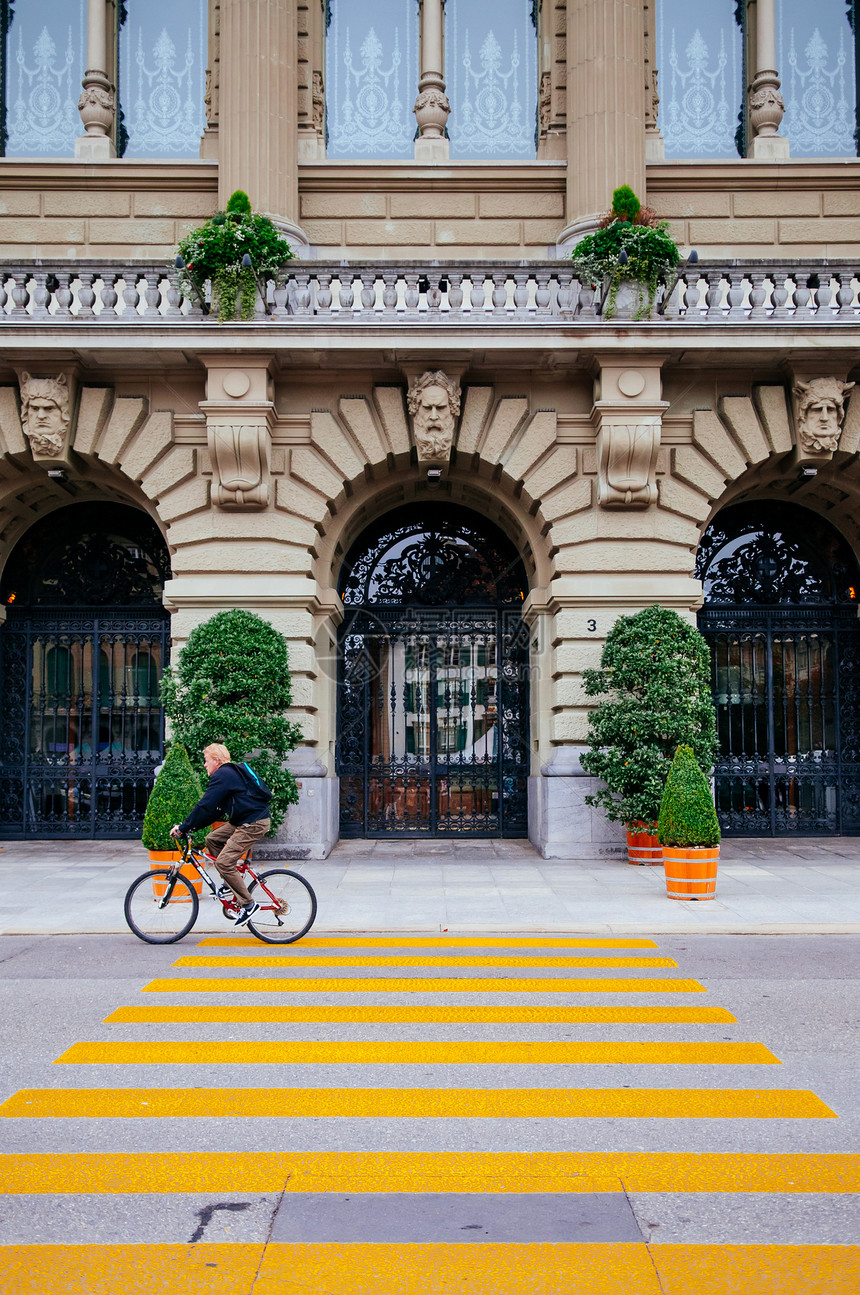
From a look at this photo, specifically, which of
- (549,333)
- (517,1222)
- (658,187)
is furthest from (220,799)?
(658,187)

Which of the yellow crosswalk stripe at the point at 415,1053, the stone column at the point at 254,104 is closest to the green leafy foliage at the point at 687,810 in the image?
the yellow crosswalk stripe at the point at 415,1053

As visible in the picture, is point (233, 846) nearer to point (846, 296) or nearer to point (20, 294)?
point (20, 294)

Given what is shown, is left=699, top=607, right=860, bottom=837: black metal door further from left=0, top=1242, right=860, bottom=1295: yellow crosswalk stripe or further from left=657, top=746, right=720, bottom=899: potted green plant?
left=0, top=1242, right=860, bottom=1295: yellow crosswalk stripe

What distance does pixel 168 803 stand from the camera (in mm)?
11883

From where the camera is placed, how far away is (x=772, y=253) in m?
17.6

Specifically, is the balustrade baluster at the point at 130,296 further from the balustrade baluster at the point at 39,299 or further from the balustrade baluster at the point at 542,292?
the balustrade baluster at the point at 542,292

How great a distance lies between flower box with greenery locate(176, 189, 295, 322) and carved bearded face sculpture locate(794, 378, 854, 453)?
323 inches

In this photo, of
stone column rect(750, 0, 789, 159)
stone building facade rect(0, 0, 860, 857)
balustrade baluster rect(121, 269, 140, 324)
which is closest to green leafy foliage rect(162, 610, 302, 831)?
stone building facade rect(0, 0, 860, 857)

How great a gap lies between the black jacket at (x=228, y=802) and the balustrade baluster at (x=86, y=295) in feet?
28.5

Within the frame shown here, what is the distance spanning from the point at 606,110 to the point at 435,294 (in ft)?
15.6

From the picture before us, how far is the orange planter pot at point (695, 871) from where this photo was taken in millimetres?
11328

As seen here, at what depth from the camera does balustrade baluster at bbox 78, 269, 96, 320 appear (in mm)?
14914

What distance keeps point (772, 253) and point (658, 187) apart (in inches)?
91.7

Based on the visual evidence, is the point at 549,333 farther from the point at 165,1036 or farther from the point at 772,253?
the point at 165,1036
